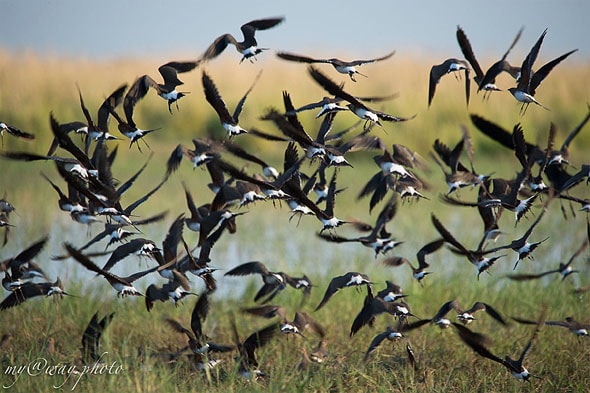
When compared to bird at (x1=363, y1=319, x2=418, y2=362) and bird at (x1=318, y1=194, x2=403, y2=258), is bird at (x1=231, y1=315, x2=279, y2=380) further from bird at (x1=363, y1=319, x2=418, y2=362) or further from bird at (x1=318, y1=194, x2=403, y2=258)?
bird at (x1=318, y1=194, x2=403, y2=258)

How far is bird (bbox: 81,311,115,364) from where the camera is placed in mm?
5375

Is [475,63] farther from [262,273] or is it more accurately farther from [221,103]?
[262,273]

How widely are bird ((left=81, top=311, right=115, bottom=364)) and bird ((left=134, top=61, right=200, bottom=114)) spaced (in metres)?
1.37

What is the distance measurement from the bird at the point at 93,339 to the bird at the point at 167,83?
137cm

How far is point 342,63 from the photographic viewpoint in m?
5.18

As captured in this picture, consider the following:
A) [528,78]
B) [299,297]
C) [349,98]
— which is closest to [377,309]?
[349,98]

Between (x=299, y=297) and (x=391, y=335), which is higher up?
(x=391, y=335)

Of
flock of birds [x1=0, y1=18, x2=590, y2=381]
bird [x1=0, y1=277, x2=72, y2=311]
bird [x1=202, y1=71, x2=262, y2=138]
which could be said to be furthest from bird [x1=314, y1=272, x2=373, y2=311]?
bird [x1=0, y1=277, x2=72, y2=311]

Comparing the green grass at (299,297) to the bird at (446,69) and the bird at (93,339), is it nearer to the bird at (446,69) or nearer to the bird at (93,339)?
the bird at (93,339)

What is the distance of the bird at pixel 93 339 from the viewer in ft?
17.6

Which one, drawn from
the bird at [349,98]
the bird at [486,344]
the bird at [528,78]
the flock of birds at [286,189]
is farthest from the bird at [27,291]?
the bird at [528,78]

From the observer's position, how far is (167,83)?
16.9 ft

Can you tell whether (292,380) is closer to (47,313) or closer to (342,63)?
(342,63)

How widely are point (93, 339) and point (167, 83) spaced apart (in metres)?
1.63
